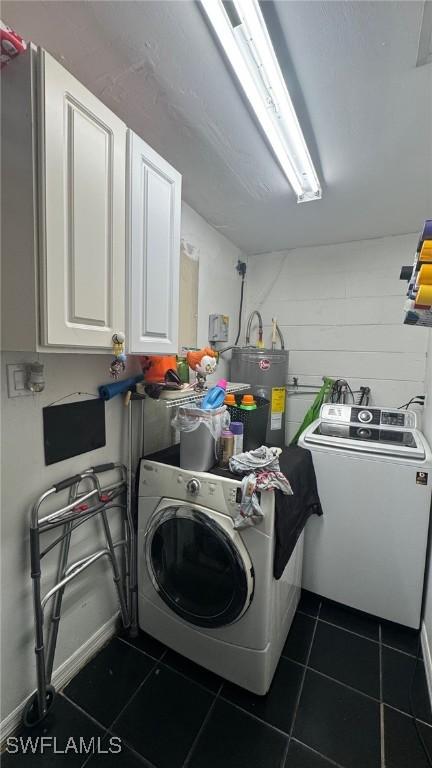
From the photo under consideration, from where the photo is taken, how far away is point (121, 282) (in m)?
1.10

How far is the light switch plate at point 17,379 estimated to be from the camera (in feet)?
3.43

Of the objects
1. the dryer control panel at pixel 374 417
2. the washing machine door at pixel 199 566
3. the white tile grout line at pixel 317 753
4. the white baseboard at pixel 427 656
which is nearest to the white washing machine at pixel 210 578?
the washing machine door at pixel 199 566

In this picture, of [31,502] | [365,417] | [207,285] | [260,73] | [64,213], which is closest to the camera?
[64,213]

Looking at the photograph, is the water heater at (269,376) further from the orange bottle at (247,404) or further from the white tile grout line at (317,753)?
the white tile grout line at (317,753)

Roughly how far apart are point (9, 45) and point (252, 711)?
7.64 ft

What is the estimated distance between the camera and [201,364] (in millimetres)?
1535

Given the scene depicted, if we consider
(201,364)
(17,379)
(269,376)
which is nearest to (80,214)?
(17,379)

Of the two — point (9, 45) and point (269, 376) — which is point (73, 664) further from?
point (9, 45)

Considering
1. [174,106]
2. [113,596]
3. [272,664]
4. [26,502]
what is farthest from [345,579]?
[174,106]

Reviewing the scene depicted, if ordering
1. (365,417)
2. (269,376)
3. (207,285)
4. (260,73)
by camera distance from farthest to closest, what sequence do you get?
(269,376) < (207,285) < (365,417) < (260,73)

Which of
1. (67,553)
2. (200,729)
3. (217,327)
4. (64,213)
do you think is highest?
(64,213)

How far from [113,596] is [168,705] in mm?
510

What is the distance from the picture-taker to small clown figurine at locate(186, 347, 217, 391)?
153cm

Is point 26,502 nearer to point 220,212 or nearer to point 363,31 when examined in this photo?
point 363,31
